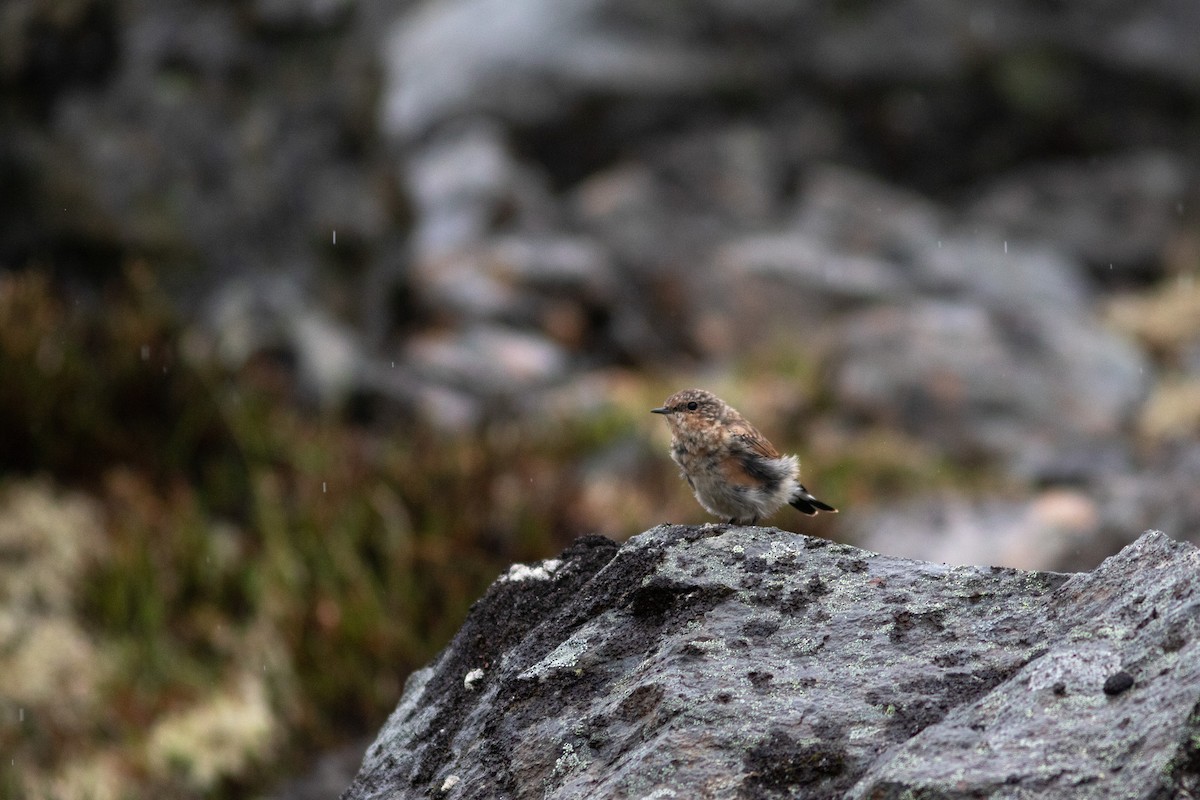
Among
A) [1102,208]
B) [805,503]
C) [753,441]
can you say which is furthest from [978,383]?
[753,441]

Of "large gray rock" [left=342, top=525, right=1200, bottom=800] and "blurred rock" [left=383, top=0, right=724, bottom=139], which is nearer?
"large gray rock" [left=342, top=525, right=1200, bottom=800]

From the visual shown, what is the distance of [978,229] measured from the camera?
1905 cm

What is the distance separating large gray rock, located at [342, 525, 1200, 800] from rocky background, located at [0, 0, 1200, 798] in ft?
14.1

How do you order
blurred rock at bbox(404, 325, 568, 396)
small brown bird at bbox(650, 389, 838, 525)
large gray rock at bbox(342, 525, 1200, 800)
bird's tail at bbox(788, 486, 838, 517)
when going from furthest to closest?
1. blurred rock at bbox(404, 325, 568, 396)
2. bird's tail at bbox(788, 486, 838, 517)
3. small brown bird at bbox(650, 389, 838, 525)
4. large gray rock at bbox(342, 525, 1200, 800)

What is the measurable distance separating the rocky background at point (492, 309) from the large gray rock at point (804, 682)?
4.31 metres

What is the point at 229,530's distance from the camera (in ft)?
30.4

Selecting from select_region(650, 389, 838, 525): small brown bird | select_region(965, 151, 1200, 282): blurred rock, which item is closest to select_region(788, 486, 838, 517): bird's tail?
select_region(650, 389, 838, 525): small brown bird

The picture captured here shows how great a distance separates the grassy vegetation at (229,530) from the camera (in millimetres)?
7172

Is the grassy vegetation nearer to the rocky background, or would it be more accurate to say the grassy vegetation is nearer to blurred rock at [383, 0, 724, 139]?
the rocky background

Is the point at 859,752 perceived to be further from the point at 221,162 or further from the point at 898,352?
the point at 898,352

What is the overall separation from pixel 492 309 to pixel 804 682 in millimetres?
11933

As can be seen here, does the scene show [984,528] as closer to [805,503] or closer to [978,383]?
[978,383]

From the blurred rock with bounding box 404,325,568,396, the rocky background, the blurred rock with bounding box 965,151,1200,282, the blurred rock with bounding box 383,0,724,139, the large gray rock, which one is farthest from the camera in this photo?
the blurred rock with bounding box 965,151,1200,282

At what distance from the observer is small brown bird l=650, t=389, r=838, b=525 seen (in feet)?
14.2
